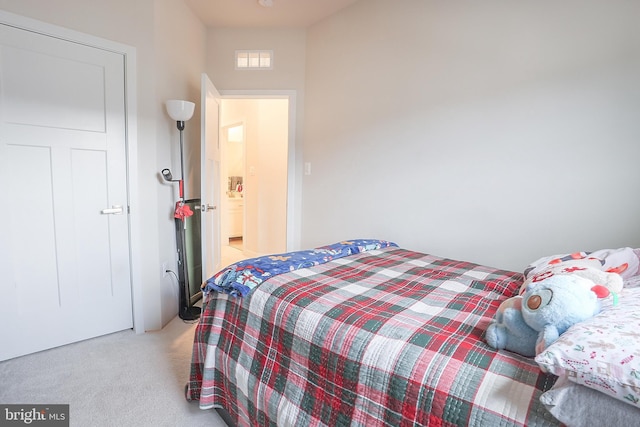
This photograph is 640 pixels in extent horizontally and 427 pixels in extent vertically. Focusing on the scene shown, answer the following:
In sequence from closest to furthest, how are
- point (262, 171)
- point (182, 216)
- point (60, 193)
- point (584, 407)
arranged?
1. point (584, 407)
2. point (60, 193)
3. point (182, 216)
4. point (262, 171)

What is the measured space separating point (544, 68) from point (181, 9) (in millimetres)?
2832

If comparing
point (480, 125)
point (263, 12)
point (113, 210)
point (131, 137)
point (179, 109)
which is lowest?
point (113, 210)

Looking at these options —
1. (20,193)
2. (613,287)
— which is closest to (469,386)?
(613,287)

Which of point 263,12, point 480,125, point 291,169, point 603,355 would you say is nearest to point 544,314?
point 603,355

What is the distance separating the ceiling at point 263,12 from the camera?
283 centimetres

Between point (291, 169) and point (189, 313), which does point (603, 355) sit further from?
point (291, 169)

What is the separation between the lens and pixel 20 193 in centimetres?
197

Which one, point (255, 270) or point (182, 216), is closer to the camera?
point (255, 270)

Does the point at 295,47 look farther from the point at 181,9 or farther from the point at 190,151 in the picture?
the point at 190,151

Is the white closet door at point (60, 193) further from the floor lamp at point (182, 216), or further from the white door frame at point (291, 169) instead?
the white door frame at point (291, 169)

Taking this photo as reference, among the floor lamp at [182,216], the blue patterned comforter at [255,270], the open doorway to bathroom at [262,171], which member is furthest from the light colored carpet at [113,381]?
the open doorway to bathroom at [262,171]

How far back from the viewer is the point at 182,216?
261 cm

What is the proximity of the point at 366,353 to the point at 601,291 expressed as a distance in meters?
0.68

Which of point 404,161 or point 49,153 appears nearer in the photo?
point 49,153
